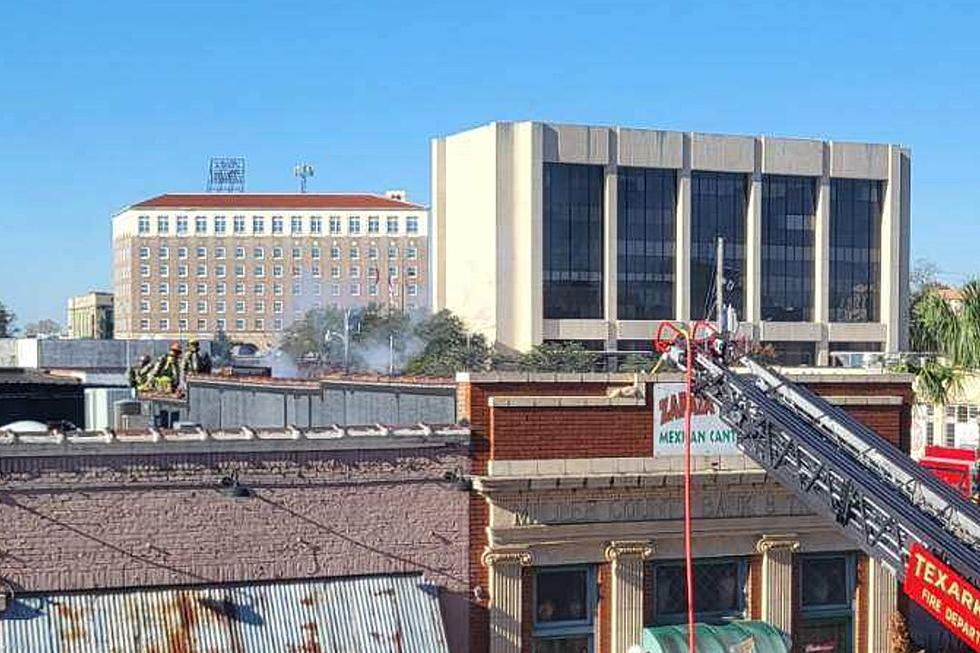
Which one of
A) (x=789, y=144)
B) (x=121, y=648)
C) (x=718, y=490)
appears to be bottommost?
(x=121, y=648)

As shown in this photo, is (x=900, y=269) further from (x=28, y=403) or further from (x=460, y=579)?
(x=460, y=579)

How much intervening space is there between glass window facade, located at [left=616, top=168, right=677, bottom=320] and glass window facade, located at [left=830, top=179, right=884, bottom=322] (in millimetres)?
13506

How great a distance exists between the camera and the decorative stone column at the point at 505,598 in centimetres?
1772

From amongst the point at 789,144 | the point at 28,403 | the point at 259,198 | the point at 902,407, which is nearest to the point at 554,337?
the point at 789,144

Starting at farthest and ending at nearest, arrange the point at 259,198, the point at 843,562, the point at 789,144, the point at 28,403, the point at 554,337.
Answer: the point at 259,198
the point at 789,144
the point at 554,337
the point at 28,403
the point at 843,562

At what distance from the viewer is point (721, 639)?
704 inches

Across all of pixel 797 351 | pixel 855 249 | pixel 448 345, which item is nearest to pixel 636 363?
pixel 448 345

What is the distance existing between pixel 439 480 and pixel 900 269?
296 feet

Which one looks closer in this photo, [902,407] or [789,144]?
[902,407]

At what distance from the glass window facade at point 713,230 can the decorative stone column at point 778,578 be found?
253 ft

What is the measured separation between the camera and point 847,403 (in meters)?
20.2

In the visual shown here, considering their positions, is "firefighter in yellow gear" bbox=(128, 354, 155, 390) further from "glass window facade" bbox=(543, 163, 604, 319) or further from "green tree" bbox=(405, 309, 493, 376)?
"glass window facade" bbox=(543, 163, 604, 319)

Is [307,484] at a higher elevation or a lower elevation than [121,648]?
higher

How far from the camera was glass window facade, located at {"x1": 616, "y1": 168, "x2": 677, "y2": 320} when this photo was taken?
94062 mm
